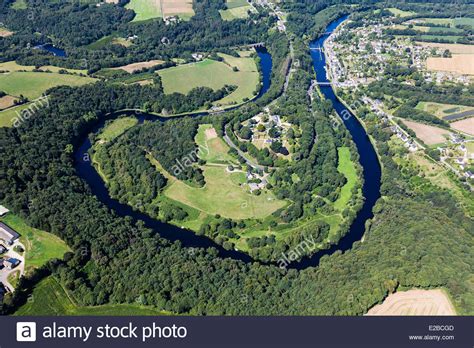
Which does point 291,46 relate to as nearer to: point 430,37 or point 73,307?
point 430,37

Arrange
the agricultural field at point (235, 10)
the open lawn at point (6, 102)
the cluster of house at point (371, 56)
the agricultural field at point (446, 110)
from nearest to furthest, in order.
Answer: the open lawn at point (6, 102)
the agricultural field at point (446, 110)
the cluster of house at point (371, 56)
the agricultural field at point (235, 10)

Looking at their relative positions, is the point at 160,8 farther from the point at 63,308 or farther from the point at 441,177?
the point at 63,308

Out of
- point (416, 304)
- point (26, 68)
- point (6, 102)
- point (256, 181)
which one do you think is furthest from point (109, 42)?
point (416, 304)

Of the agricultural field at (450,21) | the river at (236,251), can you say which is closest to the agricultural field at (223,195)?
the river at (236,251)

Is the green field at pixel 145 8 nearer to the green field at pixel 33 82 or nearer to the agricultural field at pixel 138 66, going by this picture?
the agricultural field at pixel 138 66

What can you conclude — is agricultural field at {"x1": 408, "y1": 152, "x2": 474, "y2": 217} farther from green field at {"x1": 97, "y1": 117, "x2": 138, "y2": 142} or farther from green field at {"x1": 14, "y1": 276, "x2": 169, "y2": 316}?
green field at {"x1": 97, "y1": 117, "x2": 138, "y2": 142}
